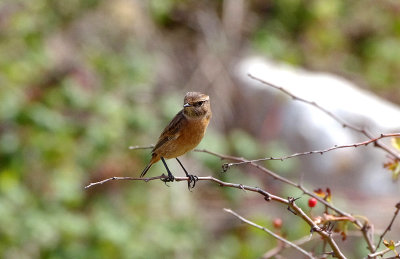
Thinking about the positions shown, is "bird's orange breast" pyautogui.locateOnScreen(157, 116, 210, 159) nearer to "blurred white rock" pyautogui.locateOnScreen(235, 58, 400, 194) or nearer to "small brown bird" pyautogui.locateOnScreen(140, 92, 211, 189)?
"small brown bird" pyautogui.locateOnScreen(140, 92, 211, 189)

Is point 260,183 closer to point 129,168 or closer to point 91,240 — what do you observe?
point 129,168

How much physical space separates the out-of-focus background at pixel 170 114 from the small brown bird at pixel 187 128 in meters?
2.30

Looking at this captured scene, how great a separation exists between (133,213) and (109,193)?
12.4 inches

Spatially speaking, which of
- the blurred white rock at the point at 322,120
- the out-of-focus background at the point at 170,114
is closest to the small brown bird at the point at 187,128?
the out-of-focus background at the point at 170,114

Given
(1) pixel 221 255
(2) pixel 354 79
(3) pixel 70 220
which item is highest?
(2) pixel 354 79

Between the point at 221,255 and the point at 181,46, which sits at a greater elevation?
the point at 181,46

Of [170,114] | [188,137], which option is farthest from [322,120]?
[188,137]

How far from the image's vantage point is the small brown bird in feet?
12.1

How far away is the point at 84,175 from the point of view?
691cm

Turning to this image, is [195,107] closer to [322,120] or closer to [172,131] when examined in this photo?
[172,131]

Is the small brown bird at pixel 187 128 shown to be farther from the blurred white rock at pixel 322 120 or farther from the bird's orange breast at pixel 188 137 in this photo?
the blurred white rock at pixel 322 120

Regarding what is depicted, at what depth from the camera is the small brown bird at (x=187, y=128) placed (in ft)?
12.1

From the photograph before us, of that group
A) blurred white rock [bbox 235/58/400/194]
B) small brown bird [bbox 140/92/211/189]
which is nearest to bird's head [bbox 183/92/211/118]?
small brown bird [bbox 140/92/211/189]

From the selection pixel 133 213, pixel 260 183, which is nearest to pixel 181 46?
pixel 260 183
